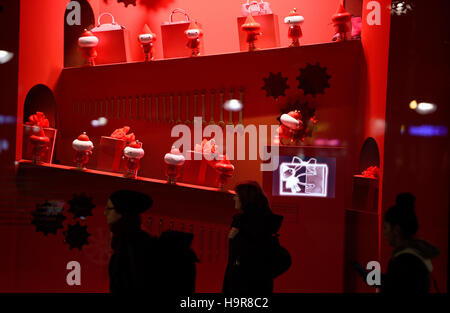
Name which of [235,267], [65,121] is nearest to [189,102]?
[65,121]

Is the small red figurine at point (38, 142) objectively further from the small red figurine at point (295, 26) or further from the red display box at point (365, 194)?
the red display box at point (365, 194)

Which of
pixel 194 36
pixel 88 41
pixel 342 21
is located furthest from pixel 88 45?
pixel 342 21

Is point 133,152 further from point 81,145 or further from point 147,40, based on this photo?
point 147,40

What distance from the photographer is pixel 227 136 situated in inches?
186

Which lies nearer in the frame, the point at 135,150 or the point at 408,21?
the point at 408,21

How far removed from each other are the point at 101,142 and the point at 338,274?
237 cm

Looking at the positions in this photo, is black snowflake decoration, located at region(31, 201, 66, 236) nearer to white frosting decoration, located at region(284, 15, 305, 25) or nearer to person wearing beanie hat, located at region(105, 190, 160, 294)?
person wearing beanie hat, located at region(105, 190, 160, 294)

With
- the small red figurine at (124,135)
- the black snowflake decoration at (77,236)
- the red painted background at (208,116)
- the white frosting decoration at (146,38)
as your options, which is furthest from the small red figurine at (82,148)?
the white frosting decoration at (146,38)

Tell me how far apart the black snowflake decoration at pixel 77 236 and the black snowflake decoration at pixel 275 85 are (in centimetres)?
202

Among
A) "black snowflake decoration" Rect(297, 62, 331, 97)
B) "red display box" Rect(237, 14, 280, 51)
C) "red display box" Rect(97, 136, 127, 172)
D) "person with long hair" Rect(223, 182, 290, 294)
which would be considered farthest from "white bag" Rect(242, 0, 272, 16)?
"person with long hair" Rect(223, 182, 290, 294)

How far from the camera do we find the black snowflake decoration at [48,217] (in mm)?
4781

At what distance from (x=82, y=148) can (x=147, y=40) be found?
1189mm

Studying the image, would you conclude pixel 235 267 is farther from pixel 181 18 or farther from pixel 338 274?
pixel 181 18

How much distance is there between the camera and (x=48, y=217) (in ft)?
15.8
